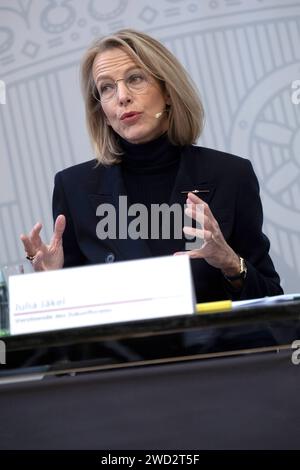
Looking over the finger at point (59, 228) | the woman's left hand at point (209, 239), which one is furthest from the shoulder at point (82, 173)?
the woman's left hand at point (209, 239)

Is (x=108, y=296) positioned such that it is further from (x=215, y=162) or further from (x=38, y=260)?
(x=215, y=162)

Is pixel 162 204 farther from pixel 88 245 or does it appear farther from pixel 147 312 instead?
pixel 147 312

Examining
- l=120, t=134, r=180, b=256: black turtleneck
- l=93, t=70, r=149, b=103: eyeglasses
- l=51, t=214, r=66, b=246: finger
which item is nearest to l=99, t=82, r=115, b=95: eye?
l=93, t=70, r=149, b=103: eyeglasses

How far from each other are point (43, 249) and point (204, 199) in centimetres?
45

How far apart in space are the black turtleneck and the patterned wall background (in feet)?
3.21

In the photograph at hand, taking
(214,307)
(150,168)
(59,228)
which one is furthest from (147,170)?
(214,307)

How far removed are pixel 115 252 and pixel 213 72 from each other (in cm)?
136

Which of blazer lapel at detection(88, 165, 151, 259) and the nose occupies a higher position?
the nose

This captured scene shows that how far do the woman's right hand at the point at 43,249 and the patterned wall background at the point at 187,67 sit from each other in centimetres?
129

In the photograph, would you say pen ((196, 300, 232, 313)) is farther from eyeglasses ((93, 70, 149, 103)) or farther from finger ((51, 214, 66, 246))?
eyeglasses ((93, 70, 149, 103))

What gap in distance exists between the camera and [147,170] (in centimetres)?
206

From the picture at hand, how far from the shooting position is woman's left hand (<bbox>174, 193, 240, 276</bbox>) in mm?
1428

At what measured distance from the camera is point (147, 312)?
1099 mm

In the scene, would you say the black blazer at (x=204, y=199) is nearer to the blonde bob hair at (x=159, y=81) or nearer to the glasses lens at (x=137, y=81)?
the blonde bob hair at (x=159, y=81)
